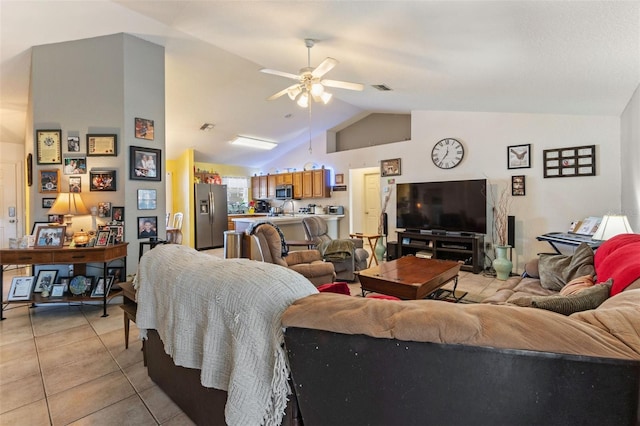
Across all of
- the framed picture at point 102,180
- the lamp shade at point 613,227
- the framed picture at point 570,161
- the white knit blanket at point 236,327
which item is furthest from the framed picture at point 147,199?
the framed picture at point 570,161

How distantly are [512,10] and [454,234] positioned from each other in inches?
149

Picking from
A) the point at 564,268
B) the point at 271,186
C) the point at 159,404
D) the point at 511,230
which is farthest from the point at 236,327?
the point at 271,186

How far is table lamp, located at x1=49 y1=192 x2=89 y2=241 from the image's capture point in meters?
3.30

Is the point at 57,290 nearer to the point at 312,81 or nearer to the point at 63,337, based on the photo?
the point at 63,337

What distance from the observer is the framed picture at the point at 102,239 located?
130 inches

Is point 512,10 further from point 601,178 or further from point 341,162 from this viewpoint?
point 341,162

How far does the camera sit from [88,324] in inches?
118

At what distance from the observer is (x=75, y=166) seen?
354 cm

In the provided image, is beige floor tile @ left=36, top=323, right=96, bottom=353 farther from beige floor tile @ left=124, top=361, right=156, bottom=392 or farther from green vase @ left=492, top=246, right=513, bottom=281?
green vase @ left=492, top=246, right=513, bottom=281

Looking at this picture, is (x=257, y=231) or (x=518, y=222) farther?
(x=518, y=222)

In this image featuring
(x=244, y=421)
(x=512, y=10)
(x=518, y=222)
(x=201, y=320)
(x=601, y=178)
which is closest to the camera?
(x=244, y=421)

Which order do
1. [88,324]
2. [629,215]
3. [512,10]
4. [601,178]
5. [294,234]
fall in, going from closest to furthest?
1. [512,10]
2. [88,324]
3. [629,215]
4. [601,178]
5. [294,234]

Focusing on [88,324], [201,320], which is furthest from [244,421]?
[88,324]

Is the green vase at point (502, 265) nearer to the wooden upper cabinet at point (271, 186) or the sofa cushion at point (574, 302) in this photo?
the sofa cushion at point (574, 302)
